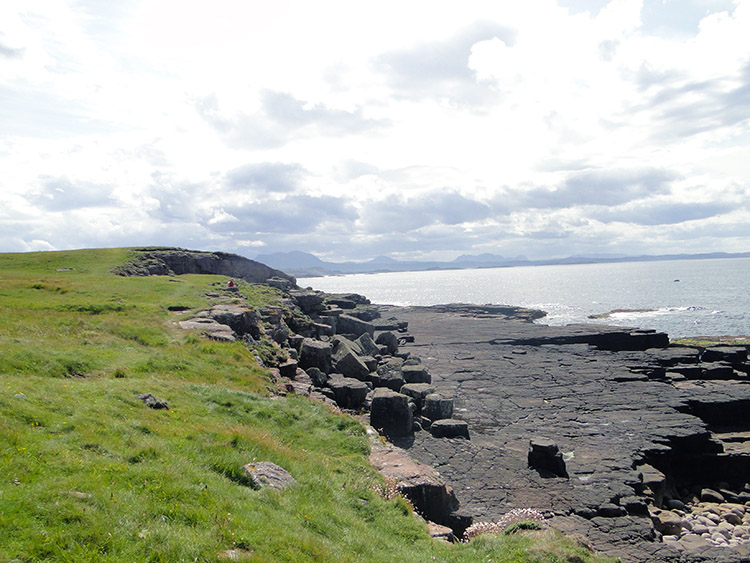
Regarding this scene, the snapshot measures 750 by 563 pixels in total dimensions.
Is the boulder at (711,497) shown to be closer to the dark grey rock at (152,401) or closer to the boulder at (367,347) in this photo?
the dark grey rock at (152,401)

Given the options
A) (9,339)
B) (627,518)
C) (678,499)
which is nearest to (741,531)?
(678,499)

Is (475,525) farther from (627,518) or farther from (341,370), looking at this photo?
(341,370)

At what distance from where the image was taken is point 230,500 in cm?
679

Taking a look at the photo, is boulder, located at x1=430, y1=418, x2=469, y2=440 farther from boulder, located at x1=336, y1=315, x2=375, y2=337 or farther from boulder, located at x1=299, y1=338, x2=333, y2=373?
boulder, located at x1=336, y1=315, x2=375, y2=337

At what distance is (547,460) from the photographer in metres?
15.1

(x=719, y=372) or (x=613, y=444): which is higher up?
(x=719, y=372)

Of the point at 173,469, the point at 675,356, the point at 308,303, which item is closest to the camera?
the point at 173,469

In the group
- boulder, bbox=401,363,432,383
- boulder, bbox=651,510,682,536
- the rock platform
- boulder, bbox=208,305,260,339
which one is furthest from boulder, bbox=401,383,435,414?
boulder, bbox=651,510,682,536

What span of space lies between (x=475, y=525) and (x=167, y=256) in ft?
173

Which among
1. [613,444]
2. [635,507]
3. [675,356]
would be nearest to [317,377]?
[613,444]

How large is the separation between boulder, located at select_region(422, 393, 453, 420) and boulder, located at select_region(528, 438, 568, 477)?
4.57 m

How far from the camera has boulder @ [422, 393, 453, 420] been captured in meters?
19.3

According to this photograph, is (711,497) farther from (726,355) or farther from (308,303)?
(308,303)

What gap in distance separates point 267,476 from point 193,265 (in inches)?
2140
